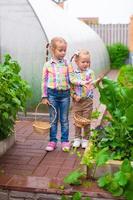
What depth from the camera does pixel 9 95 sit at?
191 inches

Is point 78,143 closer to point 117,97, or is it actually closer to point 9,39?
point 117,97

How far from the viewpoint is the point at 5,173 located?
4531 mm

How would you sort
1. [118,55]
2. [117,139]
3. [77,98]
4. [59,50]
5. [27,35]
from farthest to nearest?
1. [118,55]
2. [27,35]
3. [77,98]
4. [59,50]
5. [117,139]

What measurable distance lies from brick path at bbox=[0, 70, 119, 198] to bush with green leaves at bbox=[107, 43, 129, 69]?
12.6 meters

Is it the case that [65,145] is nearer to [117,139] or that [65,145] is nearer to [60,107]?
[60,107]

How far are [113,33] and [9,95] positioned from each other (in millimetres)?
17273

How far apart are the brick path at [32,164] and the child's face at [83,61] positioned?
1.14 meters

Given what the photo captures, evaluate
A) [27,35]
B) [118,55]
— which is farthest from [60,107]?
[118,55]

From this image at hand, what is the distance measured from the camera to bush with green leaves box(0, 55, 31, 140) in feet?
15.5

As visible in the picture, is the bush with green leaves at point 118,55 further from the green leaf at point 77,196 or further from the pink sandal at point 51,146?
the green leaf at point 77,196

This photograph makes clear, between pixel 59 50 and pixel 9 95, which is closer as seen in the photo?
pixel 9 95

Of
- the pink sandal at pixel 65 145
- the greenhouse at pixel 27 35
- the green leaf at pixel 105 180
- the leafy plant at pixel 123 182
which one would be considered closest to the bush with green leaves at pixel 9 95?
the pink sandal at pixel 65 145

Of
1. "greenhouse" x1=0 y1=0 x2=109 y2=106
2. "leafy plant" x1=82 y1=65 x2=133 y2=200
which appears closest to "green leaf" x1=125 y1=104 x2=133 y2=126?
"leafy plant" x1=82 y1=65 x2=133 y2=200

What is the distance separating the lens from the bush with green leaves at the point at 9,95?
15.5ft
